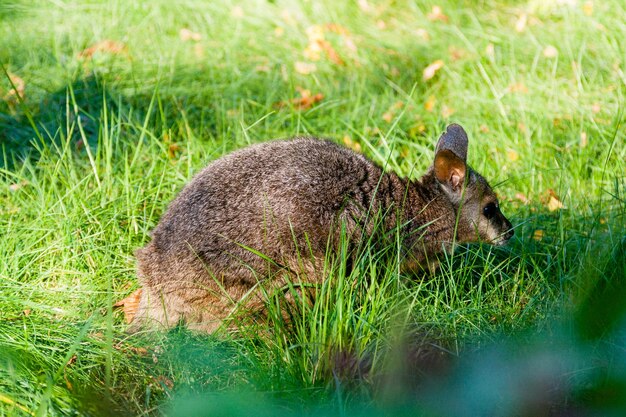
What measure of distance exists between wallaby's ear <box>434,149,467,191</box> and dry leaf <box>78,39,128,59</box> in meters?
3.12

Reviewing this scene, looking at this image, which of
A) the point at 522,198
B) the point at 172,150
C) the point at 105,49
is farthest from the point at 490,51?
the point at 105,49

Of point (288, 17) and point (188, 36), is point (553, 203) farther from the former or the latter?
point (188, 36)

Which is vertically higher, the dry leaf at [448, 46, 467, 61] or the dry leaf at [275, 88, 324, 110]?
the dry leaf at [448, 46, 467, 61]

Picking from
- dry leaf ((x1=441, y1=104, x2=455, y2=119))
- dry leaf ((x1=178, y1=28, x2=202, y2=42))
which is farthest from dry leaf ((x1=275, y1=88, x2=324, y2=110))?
dry leaf ((x1=178, y1=28, x2=202, y2=42))

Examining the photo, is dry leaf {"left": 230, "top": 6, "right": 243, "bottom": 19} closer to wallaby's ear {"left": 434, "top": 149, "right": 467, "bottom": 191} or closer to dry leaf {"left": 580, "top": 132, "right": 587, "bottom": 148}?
dry leaf {"left": 580, "top": 132, "right": 587, "bottom": 148}

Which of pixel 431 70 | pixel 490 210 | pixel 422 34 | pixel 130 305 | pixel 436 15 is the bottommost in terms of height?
pixel 130 305

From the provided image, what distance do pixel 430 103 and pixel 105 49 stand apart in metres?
2.56

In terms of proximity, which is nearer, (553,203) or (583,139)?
(553,203)

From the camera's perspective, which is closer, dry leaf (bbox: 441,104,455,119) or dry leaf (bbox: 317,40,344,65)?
dry leaf (bbox: 441,104,455,119)

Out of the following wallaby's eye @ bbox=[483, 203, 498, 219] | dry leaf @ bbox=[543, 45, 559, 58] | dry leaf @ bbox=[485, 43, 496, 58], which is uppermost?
dry leaf @ bbox=[543, 45, 559, 58]

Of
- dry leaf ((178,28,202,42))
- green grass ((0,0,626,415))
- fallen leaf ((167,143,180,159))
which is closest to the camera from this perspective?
green grass ((0,0,626,415))

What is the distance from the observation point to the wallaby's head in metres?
4.33

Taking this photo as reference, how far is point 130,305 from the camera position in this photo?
400cm

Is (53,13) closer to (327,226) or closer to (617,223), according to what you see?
(327,226)
